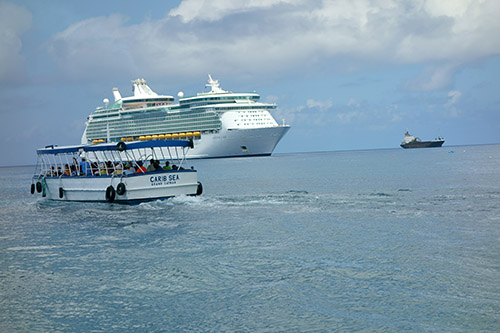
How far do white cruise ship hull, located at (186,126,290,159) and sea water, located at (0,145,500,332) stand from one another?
67.1 m

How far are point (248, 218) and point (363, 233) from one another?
17.1 ft

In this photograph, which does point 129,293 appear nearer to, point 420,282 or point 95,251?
point 95,251

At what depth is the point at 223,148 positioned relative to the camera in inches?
3679

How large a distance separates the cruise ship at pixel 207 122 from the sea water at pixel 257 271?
223ft

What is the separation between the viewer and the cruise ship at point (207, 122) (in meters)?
90.4

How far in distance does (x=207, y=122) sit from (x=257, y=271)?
267ft

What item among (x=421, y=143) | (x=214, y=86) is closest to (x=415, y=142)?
(x=421, y=143)

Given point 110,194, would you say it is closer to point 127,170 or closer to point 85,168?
point 127,170

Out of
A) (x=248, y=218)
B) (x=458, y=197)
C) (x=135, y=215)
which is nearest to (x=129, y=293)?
(x=248, y=218)

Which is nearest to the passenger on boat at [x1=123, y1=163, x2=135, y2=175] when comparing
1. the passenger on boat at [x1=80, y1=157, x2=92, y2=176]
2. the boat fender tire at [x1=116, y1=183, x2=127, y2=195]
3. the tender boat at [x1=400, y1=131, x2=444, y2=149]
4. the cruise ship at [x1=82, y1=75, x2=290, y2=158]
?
the boat fender tire at [x1=116, y1=183, x2=127, y2=195]

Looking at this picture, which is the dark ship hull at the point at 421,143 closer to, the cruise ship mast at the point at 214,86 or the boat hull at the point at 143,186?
the cruise ship mast at the point at 214,86

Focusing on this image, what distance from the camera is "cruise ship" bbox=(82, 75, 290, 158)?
297 ft

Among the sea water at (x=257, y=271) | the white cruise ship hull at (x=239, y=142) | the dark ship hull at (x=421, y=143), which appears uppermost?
the dark ship hull at (x=421, y=143)

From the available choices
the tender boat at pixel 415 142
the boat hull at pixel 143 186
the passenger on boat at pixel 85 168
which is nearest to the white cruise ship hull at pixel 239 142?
the passenger on boat at pixel 85 168
